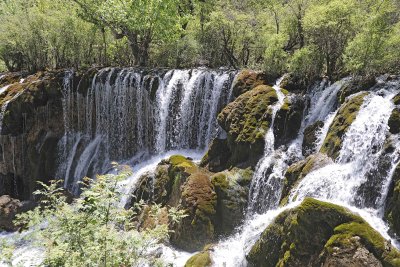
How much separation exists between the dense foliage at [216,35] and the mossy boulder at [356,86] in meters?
0.49

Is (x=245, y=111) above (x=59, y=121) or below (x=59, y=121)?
above

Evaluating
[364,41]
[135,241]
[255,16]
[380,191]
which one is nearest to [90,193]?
[135,241]

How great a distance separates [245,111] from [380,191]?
670cm

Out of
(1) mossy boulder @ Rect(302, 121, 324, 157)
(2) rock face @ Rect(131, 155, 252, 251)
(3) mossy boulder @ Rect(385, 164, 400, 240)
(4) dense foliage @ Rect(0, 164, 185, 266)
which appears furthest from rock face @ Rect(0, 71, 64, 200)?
(3) mossy boulder @ Rect(385, 164, 400, 240)

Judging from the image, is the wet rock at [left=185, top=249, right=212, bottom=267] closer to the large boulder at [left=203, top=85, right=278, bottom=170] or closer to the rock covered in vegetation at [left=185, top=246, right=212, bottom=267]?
the rock covered in vegetation at [left=185, top=246, right=212, bottom=267]

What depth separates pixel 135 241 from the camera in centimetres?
547

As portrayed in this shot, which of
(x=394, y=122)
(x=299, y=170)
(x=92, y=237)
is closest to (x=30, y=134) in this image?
(x=299, y=170)

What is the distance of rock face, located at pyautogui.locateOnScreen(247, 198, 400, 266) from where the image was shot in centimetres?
724

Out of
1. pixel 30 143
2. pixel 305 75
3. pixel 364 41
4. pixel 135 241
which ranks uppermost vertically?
pixel 364 41

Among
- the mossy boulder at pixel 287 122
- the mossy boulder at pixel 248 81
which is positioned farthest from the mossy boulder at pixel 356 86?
the mossy boulder at pixel 248 81

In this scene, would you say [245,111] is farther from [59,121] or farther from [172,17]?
[59,121]

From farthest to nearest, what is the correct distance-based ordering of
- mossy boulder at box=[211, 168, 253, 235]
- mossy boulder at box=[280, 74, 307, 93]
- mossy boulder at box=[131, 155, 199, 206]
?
1. mossy boulder at box=[280, 74, 307, 93]
2. mossy boulder at box=[131, 155, 199, 206]
3. mossy boulder at box=[211, 168, 253, 235]

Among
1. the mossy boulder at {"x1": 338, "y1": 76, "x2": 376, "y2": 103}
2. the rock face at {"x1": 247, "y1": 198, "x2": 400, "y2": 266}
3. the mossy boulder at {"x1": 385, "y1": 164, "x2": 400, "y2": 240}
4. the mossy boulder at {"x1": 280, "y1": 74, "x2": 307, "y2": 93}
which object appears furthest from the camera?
the mossy boulder at {"x1": 280, "y1": 74, "x2": 307, "y2": 93}

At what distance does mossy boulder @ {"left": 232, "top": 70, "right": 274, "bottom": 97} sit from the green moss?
7853 millimetres
